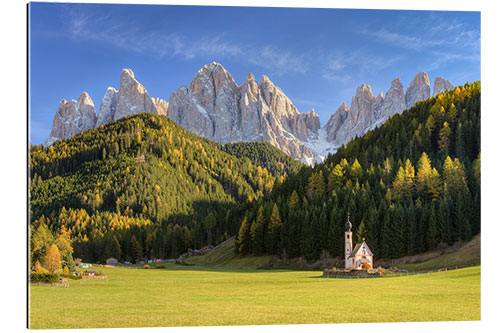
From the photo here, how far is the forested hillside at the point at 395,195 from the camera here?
113ft

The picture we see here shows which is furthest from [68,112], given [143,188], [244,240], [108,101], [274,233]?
[143,188]

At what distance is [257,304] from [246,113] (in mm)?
71611

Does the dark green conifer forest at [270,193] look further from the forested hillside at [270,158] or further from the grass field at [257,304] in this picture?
Result: the forested hillside at [270,158]

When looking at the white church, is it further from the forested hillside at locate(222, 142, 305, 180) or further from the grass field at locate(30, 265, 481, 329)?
the forested hillside at locate(222, 142, 305, 180)

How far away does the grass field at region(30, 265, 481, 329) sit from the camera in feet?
64.7

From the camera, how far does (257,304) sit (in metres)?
21.9

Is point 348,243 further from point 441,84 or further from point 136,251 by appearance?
point 136,251

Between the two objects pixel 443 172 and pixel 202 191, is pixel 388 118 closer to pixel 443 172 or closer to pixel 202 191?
pixel 443 172

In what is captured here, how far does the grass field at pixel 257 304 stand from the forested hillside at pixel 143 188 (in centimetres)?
2706

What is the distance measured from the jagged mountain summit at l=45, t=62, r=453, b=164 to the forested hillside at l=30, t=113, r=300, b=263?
5011 millimetres

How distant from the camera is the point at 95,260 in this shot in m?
61.7

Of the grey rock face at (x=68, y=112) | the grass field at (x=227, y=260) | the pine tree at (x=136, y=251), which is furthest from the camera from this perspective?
the pine tree at (x=136, y=251)

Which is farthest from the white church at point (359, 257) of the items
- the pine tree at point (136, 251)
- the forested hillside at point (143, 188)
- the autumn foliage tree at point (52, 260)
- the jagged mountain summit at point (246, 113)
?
the pine tree at point (136, 251)
